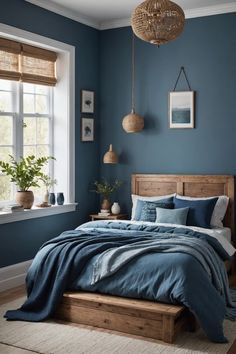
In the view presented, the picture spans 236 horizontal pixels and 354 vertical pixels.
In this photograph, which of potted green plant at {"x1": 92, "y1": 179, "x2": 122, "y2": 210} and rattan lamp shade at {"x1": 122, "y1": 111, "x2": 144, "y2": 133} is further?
potted green plant at {"x1": 92, "y1": 179, "x2": 122, "y2": 210}

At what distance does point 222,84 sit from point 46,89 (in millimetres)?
2171

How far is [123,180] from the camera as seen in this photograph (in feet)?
22.2

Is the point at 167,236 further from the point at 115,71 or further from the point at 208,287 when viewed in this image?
the point at 115,71

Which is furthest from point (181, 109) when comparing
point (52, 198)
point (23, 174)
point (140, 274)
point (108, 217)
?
point (140, 274)

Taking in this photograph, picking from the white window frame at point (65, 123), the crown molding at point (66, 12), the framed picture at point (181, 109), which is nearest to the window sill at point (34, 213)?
the white window frame at point (65, 123)

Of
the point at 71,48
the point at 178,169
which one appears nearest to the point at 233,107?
the point at 178,169

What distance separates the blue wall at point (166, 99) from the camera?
604cm

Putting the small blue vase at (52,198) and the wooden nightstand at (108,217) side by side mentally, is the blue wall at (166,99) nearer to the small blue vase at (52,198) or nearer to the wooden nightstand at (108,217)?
the wooden nightstand at (108,217)

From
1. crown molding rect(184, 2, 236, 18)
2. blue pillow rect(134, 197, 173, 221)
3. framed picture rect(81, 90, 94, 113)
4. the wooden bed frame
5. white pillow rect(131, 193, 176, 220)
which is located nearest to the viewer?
the wooden bed frame

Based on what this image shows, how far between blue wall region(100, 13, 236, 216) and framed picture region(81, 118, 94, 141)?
25 cm

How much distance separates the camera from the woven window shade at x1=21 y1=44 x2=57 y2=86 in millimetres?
5707

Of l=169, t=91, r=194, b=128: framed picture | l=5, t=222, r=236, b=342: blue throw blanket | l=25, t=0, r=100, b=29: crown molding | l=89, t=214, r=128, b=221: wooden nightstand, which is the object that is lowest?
l=5, t=222, r=236, b=342: blue throw blanket

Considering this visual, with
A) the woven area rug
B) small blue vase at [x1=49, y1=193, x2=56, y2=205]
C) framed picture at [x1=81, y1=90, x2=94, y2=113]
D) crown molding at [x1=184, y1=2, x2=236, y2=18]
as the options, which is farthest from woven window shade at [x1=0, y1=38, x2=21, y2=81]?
the woven area rug

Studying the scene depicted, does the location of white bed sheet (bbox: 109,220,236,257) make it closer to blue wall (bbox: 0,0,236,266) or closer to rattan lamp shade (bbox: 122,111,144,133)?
blue wall (bbox: 0,0,236,266)
